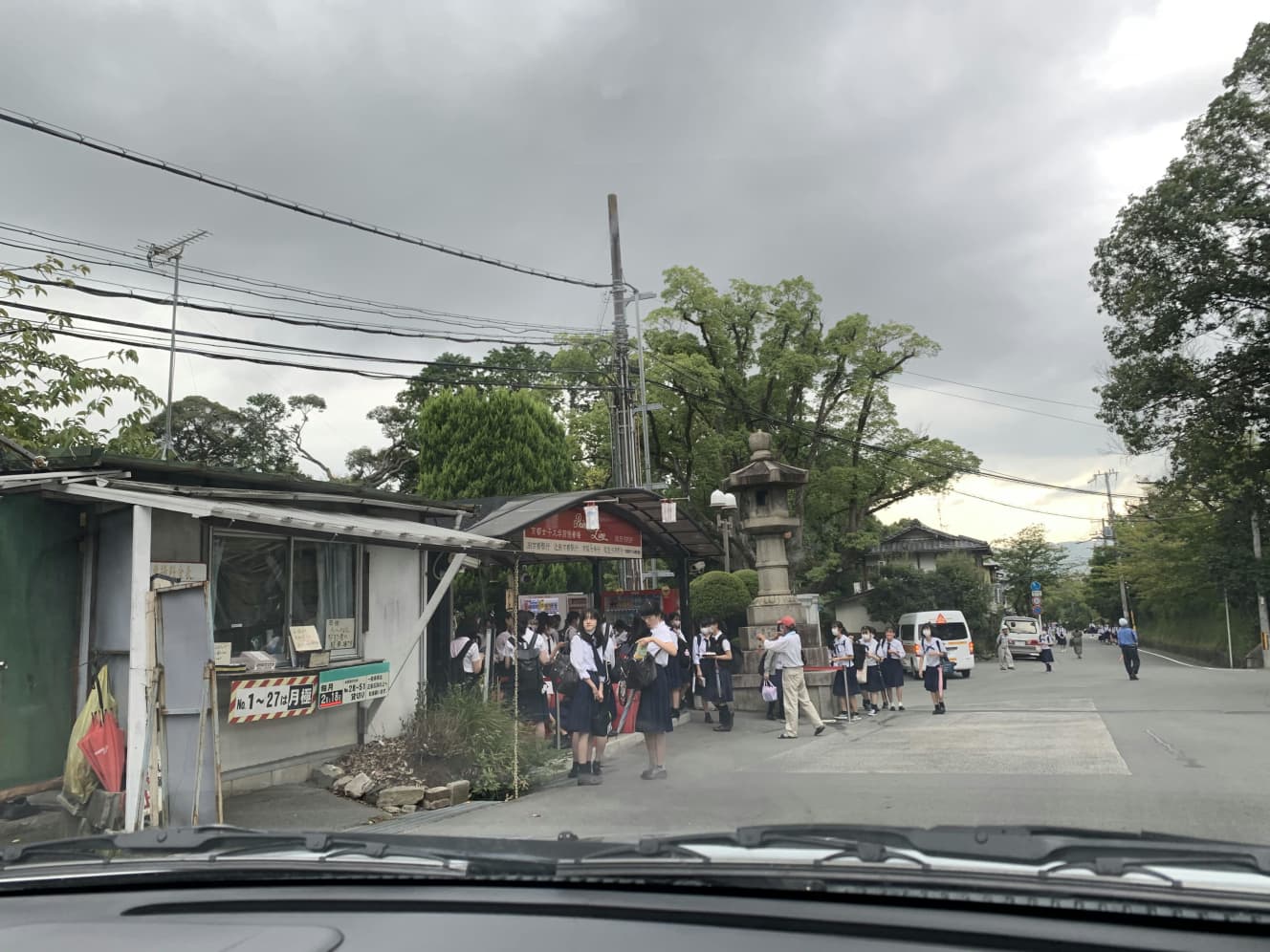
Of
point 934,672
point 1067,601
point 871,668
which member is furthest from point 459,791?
point 1067,601

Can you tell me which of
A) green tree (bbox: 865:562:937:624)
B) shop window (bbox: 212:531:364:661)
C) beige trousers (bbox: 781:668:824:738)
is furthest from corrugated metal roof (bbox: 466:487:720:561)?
green tree (bbox: 865:562:937:624)

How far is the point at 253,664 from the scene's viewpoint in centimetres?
942

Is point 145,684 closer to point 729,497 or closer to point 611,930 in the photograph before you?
point 611,930

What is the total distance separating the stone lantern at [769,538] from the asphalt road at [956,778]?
325 centimetres

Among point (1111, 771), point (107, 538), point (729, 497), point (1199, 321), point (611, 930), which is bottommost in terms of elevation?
point (1111, 771)

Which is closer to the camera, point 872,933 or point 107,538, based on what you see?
point 872,933

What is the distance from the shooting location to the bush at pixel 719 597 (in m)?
24.0

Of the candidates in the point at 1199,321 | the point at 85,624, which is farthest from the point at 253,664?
the point at 1199,321

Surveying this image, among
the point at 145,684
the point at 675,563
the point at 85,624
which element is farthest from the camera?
the point at 675,563

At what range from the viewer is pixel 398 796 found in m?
9.30

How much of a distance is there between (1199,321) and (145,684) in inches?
887

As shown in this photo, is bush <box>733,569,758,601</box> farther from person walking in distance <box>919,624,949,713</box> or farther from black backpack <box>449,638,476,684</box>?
black backpack <box>449,638,476,684</box>

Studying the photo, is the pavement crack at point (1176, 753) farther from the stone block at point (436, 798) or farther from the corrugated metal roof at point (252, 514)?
the corrugated metal roof at point (252, 514)

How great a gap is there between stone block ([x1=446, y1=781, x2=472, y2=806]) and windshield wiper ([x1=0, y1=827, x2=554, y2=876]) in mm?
6654
